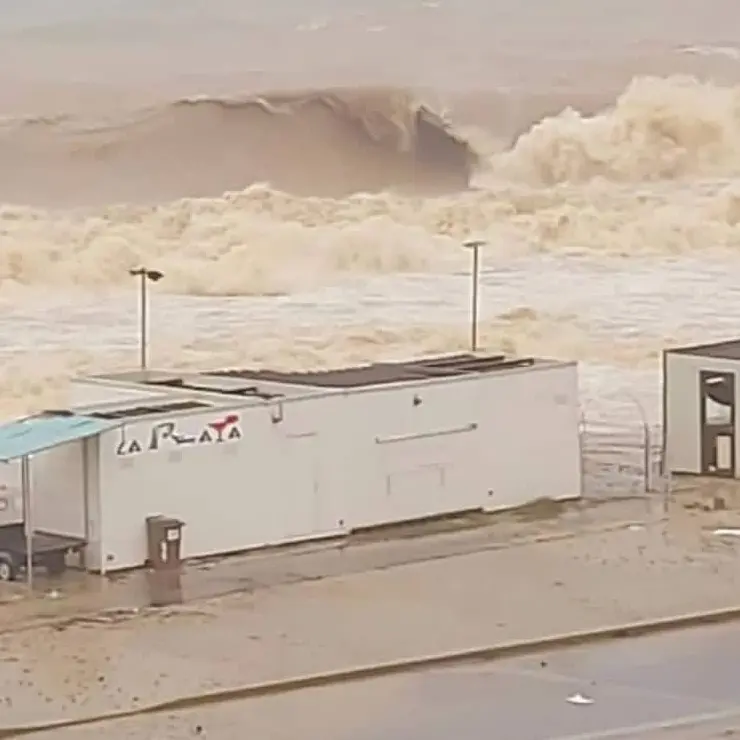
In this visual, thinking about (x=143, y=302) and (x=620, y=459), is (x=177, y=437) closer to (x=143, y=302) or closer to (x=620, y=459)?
(x=620, y=459)

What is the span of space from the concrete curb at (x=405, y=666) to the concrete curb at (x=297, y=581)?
2.48m

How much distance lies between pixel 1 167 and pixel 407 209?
18.1 feet

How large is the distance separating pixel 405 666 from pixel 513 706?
50.0 inches

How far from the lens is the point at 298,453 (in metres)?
19.4

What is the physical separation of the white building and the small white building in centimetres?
188

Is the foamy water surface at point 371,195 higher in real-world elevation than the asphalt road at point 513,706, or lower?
higher

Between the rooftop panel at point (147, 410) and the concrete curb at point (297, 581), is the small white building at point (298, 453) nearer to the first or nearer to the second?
the rooftop panel at point (147, 410)

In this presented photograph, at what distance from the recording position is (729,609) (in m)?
16.7

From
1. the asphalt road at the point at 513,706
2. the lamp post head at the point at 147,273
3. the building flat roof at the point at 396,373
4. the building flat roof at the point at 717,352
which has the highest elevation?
the lamp post head at the point at 147,273

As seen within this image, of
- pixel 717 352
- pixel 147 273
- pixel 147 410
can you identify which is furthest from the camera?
pixel 147 273

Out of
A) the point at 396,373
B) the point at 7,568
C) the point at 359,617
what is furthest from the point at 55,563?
the point at 396,373

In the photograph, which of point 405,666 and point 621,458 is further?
point 621,458

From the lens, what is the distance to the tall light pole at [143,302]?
93.2 feet

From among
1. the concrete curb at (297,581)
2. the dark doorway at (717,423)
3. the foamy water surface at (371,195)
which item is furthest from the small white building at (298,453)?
the foamy water surface at (371,195)
